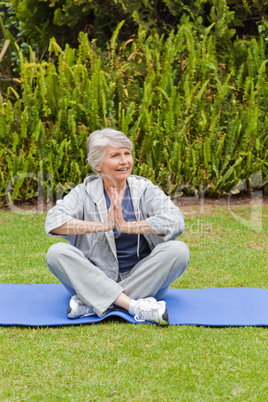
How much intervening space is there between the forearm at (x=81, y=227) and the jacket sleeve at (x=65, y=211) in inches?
1.3

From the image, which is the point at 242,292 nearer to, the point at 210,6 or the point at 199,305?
the point at 199,305

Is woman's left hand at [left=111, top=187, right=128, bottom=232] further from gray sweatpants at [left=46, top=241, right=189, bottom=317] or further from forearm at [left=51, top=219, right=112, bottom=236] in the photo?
gray sweatpants at [left=46, top=241, right=189, bottom=317]

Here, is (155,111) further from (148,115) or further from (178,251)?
(178,251)

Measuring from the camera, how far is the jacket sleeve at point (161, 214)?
2.89m

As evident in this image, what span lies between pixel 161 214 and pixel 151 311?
57 centimetres

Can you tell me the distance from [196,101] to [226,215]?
1388 mm

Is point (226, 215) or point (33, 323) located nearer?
point (33, 323)

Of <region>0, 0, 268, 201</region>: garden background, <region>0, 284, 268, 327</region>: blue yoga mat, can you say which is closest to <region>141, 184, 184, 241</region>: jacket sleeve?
<region>0, 284, 268, 327</region>: blue yoga mat

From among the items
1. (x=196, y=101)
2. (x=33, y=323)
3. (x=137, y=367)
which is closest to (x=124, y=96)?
(x=196, y=101)

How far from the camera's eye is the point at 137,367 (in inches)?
93.4

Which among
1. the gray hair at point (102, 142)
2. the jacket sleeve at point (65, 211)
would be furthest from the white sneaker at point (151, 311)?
the gray hair at point (102, 142)

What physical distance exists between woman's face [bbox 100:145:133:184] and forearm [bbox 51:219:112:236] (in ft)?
1.10

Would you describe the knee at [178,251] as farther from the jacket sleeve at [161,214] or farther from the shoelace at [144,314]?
the shoelace at [144,314]

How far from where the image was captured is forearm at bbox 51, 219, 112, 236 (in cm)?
288
